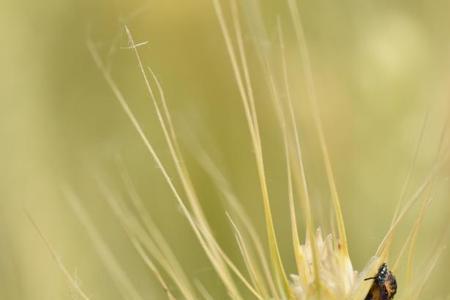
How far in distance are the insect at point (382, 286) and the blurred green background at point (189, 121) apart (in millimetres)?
519

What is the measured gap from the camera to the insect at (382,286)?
1.90 ft

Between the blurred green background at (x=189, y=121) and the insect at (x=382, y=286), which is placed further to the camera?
the blurred green background at (x=189, y=121)

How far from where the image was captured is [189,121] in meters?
1.33

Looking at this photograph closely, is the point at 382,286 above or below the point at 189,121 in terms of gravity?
below

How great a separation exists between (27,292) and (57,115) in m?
0.36

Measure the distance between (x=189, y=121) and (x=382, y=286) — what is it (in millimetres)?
775

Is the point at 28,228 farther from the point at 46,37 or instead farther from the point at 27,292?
the point at 46,37

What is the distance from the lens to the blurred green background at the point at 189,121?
122 cm

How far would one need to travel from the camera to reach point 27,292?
123 cm

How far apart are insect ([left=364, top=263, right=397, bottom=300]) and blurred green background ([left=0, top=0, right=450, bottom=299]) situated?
519 millimetres

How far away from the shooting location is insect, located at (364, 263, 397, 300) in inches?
22.8

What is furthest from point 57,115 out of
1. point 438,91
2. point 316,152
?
point 438,91

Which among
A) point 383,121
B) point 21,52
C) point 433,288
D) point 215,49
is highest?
point 21,52

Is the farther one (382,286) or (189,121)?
(189,121)
